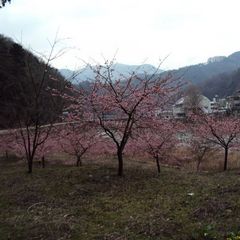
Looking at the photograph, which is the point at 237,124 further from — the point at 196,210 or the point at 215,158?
the point at 196,210

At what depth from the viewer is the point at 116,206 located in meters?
8.67

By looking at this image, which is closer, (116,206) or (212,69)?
(116,206)

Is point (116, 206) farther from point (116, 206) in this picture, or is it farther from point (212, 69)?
point (212, 69)

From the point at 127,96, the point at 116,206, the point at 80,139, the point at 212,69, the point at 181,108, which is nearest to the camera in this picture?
the point at 116,206

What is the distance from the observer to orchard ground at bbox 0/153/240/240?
682 centimetres

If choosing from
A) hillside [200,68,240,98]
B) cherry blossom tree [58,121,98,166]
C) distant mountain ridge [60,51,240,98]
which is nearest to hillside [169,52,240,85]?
distant mountain ridge [60,51,240,98]

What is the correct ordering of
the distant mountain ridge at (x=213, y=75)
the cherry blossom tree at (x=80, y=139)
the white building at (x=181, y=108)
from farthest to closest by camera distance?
1. the white building at (x=181, y=108)
2. the cherry blossom tree at (x=80, y=139)
3. the distant mountain ridge at (x=213, y=75)

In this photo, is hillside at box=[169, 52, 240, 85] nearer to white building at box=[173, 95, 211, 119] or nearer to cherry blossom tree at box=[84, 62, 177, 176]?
white building at box=[173, 95, 211, 119]

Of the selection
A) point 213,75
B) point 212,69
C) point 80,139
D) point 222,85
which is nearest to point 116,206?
point 80,139

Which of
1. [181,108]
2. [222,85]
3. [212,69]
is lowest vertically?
[181,108]

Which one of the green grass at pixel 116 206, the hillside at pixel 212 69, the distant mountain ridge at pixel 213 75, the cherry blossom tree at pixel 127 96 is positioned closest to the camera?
the green grass at pixel 116 206

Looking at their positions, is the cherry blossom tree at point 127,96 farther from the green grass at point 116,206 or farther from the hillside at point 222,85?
the hillside at point 222,85

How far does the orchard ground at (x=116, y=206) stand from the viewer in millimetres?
6816

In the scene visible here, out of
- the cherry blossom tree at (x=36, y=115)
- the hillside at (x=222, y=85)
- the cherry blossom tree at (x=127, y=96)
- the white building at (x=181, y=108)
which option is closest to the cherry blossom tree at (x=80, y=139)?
the cherry blossom tree at (x=36, y=115)
